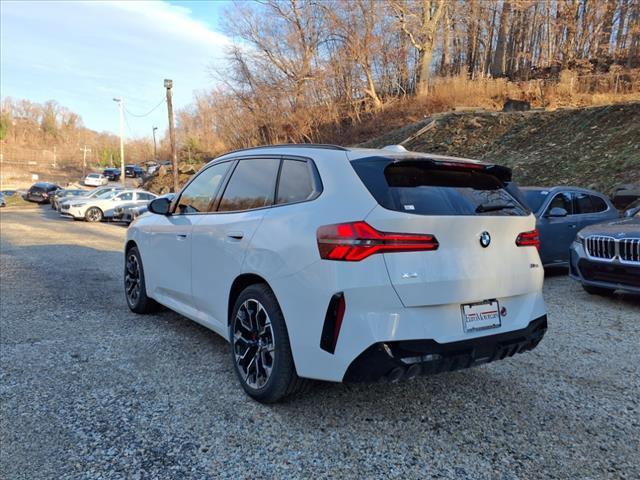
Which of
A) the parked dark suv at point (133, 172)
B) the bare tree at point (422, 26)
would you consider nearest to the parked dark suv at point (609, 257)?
the bare tree at point (422, 26)

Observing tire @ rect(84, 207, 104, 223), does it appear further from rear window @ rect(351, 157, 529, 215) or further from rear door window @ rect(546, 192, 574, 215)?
rear window @ rect(351, 157, 529, 215)

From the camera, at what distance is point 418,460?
9.00ft

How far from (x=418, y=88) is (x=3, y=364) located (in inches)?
1181

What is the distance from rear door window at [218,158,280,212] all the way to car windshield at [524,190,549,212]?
623 centimetres

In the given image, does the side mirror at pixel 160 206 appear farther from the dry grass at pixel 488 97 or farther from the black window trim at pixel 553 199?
the dry grass at pixel 488 97

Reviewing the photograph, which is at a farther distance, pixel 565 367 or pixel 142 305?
pixel 142 305

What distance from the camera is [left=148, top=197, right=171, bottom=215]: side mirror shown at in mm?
5004

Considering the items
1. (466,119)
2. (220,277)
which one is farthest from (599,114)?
(220,277)

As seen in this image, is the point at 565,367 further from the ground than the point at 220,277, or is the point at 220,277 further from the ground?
the point at 220,277

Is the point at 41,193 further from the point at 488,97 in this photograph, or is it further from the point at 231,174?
the point at 231,174

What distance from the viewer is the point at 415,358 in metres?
2.74

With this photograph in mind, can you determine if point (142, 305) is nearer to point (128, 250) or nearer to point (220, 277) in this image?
point (128, 250)

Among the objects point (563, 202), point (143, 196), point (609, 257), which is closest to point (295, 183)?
point (609, 257)

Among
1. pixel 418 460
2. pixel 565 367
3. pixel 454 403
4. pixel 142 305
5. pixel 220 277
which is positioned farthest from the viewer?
pixel 142 305
